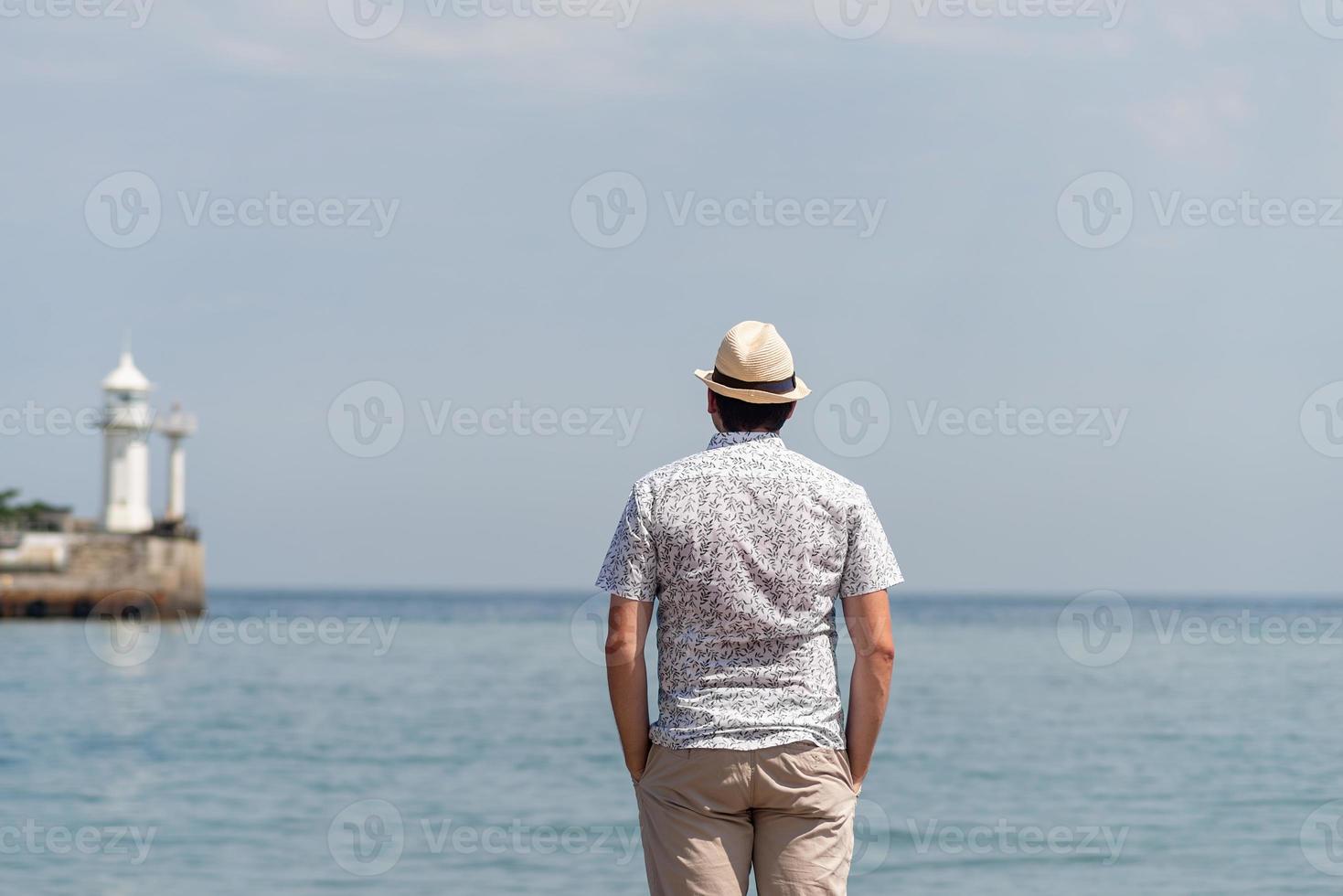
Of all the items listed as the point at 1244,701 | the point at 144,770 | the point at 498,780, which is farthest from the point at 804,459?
the point at 1244,701

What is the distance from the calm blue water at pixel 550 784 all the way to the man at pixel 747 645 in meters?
8.03

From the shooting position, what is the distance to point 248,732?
22.2 meters

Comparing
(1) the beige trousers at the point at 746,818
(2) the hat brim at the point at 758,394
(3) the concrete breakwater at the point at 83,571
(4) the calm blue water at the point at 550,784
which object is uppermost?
(2) the hat brim at the point at 758,394

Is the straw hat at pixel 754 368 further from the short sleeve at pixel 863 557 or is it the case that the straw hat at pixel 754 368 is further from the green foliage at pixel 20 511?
the green foliage at pixel 20 511

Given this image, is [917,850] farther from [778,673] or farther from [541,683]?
[541,683]

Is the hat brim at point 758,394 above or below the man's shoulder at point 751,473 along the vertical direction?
above

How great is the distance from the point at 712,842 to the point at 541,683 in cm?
2824

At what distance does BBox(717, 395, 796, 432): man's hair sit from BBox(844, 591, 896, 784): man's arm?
43 cm

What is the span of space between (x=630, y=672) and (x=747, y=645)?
0.28 m

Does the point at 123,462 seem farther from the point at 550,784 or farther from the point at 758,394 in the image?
the point at 758,394

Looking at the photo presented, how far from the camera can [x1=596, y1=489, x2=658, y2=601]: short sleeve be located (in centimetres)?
325

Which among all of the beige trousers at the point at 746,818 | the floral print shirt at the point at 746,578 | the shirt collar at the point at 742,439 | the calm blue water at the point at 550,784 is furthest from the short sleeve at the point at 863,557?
the calm blue water at the point at 550,784

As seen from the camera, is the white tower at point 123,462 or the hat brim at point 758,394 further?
the white tower at point 123,462

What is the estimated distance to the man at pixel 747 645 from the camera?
Answer: 3.22 m
